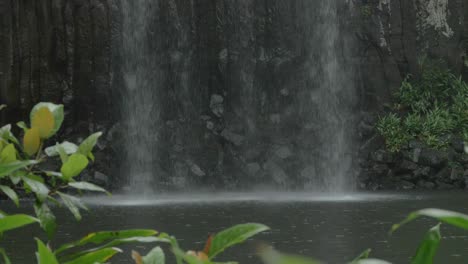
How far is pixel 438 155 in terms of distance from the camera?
19.7 m

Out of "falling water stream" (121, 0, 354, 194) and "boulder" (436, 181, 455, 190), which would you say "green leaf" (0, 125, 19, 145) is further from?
"falling water stream" (121, 0, 354, 194)

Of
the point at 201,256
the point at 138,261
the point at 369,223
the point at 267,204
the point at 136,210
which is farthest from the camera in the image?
the point at 267,204

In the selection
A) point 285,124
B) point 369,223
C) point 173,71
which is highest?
point 173,71

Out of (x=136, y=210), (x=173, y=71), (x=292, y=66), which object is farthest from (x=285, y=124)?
(x=136, y=210)

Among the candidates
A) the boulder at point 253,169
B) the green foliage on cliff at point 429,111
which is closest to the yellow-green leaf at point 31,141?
the green foliage on cliff at point 429,111

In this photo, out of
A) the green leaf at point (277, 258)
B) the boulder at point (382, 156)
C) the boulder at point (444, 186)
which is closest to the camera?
the green leaf at point (277, 258)

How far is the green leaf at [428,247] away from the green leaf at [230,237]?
0.85 ft

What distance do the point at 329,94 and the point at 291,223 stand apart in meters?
11.7

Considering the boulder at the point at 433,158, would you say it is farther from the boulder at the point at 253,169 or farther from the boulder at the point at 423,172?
the boulder at the point at 253,169

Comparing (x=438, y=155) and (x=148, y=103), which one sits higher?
(x=148, y=103)

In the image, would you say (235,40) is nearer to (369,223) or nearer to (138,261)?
(369,223)

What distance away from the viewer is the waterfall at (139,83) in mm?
21594

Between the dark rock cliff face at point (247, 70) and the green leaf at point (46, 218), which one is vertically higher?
the dark rock cliff face at point (247, 70)

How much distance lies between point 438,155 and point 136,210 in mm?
8397
